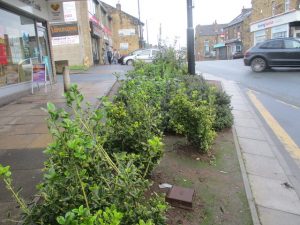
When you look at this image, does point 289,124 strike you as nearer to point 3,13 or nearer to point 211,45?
point 3,13

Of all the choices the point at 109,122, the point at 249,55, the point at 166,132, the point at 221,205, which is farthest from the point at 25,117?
the point at 249,55

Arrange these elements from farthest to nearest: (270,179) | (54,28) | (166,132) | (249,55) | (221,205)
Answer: (54,28), (249,55), (166,132), (270,179), (221,205)

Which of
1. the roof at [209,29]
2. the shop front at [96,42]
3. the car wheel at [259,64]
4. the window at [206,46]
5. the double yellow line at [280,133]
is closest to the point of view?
the double yellow line at [280,133]

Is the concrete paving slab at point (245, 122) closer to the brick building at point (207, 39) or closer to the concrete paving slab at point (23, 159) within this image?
the concrete paving slab at point (23, 159)

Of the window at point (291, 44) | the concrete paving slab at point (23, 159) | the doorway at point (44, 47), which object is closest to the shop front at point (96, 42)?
the doorway at point (44, 47)

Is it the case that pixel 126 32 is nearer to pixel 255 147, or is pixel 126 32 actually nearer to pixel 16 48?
pixel 16 48

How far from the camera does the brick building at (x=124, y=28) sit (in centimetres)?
4950

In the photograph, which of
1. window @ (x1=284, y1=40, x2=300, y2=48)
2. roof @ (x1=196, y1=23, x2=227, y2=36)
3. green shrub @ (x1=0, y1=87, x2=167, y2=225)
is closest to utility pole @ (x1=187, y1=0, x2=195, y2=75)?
green shrub @ (x1=0, y1=87, x2=167, y2=225)

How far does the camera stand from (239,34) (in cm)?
5762

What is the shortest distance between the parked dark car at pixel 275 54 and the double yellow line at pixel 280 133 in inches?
338

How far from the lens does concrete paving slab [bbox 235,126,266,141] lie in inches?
232

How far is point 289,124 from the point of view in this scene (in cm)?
691

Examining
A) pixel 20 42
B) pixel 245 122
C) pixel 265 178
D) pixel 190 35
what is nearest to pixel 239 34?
pixel 190 35

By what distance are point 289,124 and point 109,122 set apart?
4.95 m
